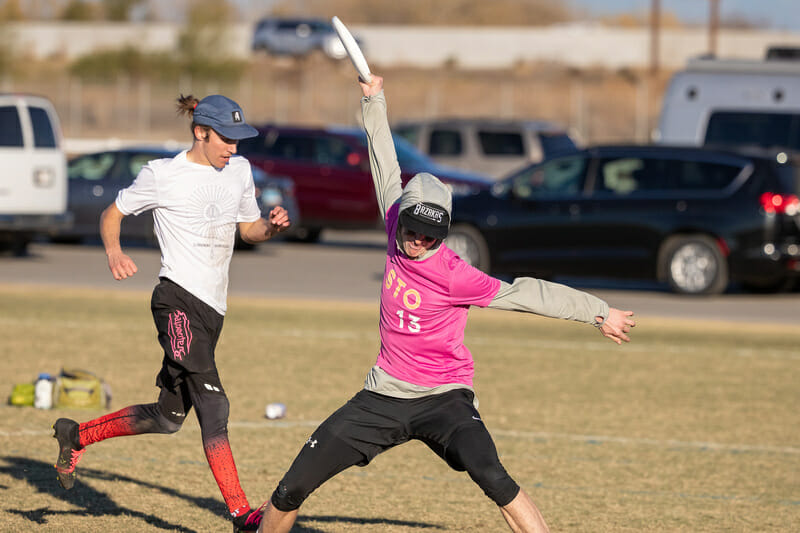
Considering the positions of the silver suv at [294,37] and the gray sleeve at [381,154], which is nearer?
the gray sleeve at [381,154]

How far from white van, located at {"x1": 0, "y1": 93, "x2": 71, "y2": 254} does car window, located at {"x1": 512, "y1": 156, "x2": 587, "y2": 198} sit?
647cm

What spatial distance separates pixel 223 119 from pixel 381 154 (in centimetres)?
76

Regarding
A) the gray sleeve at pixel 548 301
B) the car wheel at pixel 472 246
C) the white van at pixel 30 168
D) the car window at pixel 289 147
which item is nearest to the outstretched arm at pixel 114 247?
the gray sleeve at pixel 548 301

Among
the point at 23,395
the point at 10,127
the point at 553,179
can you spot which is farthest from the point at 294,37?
the point at 23,395

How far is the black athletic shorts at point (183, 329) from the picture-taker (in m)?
6.38

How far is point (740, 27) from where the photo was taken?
131 m

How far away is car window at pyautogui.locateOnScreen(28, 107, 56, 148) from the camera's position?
1992 cm

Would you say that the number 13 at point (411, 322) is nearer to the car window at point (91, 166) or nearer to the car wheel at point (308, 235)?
the car window at point (91, 166)

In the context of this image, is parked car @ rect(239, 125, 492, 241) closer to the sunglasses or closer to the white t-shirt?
the white t-shirt

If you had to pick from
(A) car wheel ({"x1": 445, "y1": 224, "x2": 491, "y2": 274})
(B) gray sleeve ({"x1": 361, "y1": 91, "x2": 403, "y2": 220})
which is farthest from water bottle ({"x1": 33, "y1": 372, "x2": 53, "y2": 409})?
(A) car wheel ({"x1": 445, "y1": 224, "x2": 491, "y2": 274})

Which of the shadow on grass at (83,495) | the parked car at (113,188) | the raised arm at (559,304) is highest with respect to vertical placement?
the raised arm at (559,304)

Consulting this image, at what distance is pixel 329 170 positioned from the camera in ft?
80.8

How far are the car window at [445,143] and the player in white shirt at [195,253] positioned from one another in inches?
846

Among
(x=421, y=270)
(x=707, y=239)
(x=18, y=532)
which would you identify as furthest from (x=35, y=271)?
(x=421, y=270)
